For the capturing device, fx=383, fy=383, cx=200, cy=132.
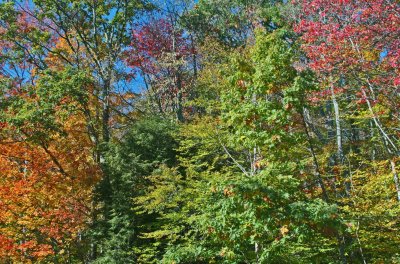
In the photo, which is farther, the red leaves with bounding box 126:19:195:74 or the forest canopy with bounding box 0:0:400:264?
the red leaves with bounding box 126:19:195:74

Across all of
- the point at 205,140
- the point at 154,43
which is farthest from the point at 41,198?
the point at 154,43

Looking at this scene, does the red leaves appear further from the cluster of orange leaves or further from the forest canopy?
the cluster of orange leaves

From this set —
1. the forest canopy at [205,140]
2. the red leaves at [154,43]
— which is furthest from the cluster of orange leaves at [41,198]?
the red leaves at [154,43]

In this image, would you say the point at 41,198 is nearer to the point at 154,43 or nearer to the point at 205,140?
the point at 205,140

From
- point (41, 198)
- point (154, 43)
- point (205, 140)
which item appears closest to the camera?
point (205, 140)

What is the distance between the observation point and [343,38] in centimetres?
900

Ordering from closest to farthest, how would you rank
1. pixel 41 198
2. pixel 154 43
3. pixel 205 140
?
1. pixel 205 140
2. pixel 41 198
3. pixel 154 43

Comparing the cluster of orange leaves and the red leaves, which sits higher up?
the red leaves

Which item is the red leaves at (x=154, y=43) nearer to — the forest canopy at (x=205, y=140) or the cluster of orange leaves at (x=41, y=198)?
the forest canopy at (x=205, y=140)

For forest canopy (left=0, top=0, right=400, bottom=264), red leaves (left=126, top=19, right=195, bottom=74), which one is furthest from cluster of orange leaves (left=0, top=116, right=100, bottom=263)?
red leaves (left=126, top=19, right=195, bottom=74)

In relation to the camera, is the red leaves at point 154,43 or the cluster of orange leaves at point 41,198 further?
the red leaves at point 154,43

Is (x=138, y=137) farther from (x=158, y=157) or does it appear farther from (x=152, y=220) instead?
(x=152, y=220)

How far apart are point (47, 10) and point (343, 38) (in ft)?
38.5

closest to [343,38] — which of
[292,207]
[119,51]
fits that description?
[292,207]
